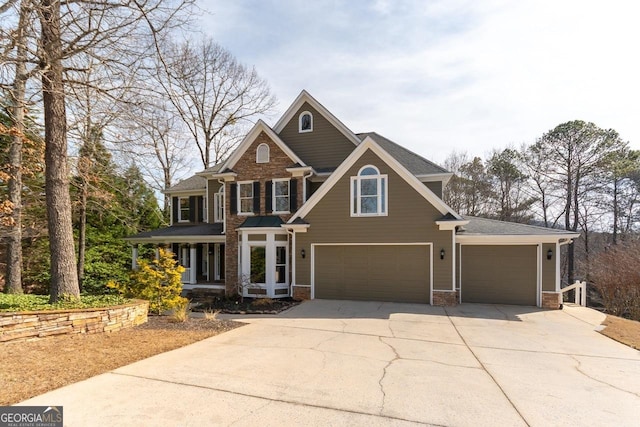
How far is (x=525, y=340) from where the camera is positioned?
7578 millimetres

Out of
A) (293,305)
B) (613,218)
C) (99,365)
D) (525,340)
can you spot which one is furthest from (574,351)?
(613,218)

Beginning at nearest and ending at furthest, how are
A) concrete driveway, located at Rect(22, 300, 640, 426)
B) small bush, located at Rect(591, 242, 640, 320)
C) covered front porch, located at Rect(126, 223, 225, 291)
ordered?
concrete driveway, located at Rect(22, 300, 640, 426)
small bush, located at Rect(591, 242, 640, 320)
covered front porch, located at Rect(126, 223, 225, 291)

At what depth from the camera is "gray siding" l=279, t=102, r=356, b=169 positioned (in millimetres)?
15258

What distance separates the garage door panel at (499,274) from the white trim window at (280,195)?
25.4 feet

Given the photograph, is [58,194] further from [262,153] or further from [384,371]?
[384,371]

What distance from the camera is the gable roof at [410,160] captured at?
14.3 metres

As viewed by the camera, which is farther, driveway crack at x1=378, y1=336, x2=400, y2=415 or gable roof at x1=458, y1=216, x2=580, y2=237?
gable roof at x1=458, y1=216, x2=580, y2=237

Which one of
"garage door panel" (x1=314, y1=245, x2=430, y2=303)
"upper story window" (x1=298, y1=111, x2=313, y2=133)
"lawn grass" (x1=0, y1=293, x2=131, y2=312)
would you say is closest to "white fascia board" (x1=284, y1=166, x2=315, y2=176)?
"upper story window" (x1=298, y1=111, x2=313, y2=133)

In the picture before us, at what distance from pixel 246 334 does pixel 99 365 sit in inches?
123

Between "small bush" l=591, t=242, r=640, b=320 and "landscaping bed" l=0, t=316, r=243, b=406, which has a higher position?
"landscaping bed" l=0, t=316, r=243, b=406

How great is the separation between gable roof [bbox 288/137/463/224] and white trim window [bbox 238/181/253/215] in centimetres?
331

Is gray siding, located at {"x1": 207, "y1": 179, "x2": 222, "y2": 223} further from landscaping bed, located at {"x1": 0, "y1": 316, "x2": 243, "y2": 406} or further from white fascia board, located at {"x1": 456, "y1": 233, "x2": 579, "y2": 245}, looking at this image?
white fascia board, located at {"x1": 456, "y1": 233, "x2": 579, "y2": 245}

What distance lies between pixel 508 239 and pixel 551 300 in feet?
8.39

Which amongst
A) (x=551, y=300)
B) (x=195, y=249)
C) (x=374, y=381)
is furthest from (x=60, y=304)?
(x=551, y=300)
